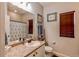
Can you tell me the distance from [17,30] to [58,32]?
0.69 meters

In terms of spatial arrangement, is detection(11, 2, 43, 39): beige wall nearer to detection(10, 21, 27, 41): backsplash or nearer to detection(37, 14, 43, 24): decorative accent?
detection(37, 14, 43, 24): decorative accent

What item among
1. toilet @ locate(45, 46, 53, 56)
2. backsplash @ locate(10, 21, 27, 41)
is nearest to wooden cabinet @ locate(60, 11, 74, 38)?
toilet @ locate(45, 46, 53, 56)

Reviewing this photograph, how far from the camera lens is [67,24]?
1.77m

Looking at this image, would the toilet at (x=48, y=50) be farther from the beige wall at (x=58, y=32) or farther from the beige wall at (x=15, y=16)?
the beige wall at (x=15, y=16)

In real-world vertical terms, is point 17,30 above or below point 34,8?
below

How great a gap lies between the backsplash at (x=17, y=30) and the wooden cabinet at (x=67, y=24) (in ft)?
2.07

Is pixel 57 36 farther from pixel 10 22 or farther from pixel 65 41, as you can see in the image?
pixel 10 22

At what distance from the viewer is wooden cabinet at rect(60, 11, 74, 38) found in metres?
1.73

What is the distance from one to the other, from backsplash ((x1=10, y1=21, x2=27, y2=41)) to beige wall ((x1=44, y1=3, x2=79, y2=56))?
388 millimetres

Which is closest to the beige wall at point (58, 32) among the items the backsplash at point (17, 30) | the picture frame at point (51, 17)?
the picture frame at point (51, 17)

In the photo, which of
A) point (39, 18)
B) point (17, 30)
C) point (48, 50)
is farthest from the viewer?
point (39, 18)

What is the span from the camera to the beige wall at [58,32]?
173 centimetres

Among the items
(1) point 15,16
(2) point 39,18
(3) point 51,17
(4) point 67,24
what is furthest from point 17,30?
(4) point 67,24

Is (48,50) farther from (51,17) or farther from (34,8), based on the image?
(34,8)
